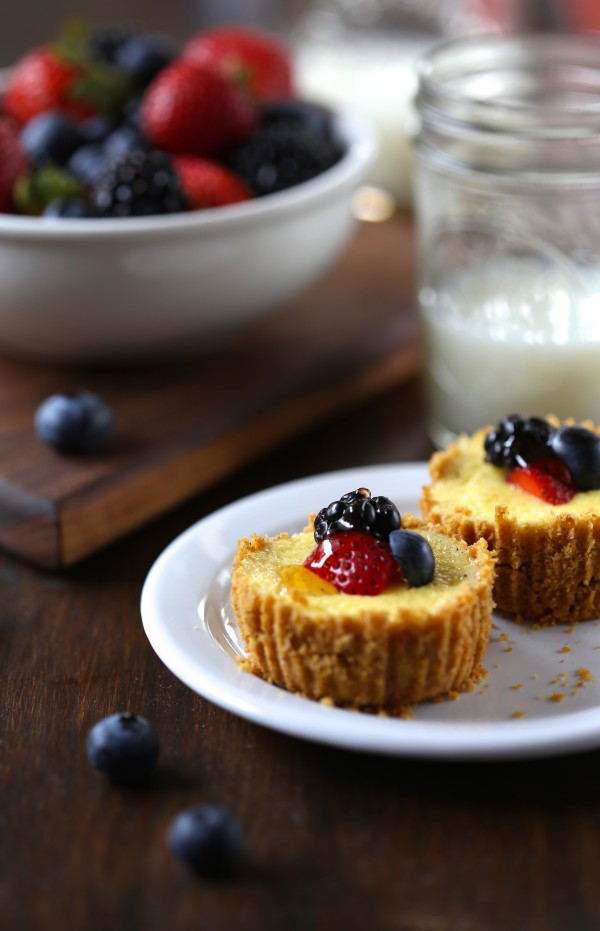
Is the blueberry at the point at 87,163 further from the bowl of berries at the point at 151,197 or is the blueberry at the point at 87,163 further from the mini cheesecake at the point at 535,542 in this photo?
Answer: the mini cheesecake at the point at 535,542

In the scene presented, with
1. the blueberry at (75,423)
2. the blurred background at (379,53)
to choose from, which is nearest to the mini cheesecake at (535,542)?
the blueberry at (75,423)

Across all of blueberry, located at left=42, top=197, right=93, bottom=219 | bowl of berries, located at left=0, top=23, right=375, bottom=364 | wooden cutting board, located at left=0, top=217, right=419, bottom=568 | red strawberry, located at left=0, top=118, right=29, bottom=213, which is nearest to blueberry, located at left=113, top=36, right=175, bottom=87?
bowl of berries, located at left=0, top=23, right=375, bottom=364

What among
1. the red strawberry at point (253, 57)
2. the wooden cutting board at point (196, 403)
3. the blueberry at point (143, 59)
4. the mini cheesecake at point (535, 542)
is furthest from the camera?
the red strawberry at point (253, 57)

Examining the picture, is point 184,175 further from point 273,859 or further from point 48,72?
point 273,859

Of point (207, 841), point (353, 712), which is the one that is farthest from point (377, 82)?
point (207, 841)

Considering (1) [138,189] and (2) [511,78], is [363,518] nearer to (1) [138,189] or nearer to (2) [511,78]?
(1) [138,189]

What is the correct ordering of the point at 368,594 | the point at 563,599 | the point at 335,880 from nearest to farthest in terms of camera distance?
the point at 335,880 < the point at 368,594 < the point at 563,599

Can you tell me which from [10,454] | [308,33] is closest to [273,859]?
[10,454]
